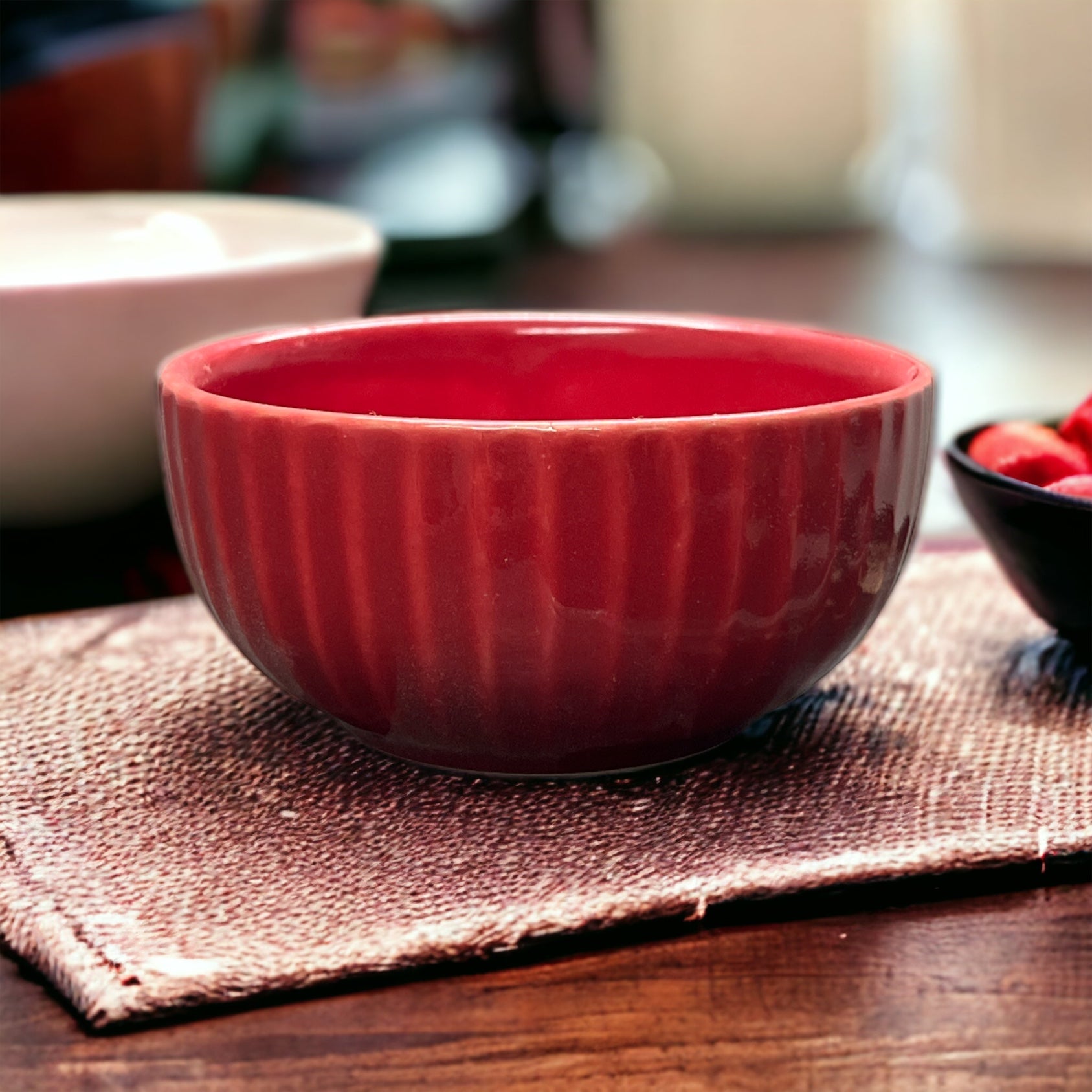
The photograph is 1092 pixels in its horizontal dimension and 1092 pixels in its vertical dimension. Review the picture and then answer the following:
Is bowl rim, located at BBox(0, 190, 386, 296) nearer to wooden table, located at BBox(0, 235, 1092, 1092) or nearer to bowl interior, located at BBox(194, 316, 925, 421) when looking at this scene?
bowl interior, located at BBox(194, 316, 925, 421)

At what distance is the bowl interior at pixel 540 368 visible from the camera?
378mm

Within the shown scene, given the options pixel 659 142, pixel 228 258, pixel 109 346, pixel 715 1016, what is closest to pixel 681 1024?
pixel 715 1016

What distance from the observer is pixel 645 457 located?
0.93 ft

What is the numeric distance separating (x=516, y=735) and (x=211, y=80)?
1068 millimetres

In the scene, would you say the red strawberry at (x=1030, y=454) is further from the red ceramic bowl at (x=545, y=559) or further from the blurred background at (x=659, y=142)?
the blurred background at (x=659, y=142)

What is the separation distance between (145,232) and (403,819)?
0.39 m

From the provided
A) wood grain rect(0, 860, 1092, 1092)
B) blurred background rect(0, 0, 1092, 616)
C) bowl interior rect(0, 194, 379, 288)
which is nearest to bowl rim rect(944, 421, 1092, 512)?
wood grain rect(0, 860, 1092, 1092)

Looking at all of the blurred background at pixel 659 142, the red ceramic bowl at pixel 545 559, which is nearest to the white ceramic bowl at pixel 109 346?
the red ceramic bowl at pixel 545 559

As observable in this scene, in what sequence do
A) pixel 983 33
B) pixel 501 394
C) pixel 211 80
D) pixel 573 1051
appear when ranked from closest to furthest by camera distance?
pixel 573 1051 → pixel 501 394 → pixel 211 80 → pixel 983 33

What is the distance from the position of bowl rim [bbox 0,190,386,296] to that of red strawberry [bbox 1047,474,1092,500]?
0.80 feet

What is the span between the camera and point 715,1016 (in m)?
0.25

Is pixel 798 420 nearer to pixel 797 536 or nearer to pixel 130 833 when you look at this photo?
pixel 797 536

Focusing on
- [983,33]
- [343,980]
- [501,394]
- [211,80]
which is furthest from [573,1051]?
[983,33]

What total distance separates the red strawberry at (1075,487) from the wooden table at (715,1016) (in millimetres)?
106
